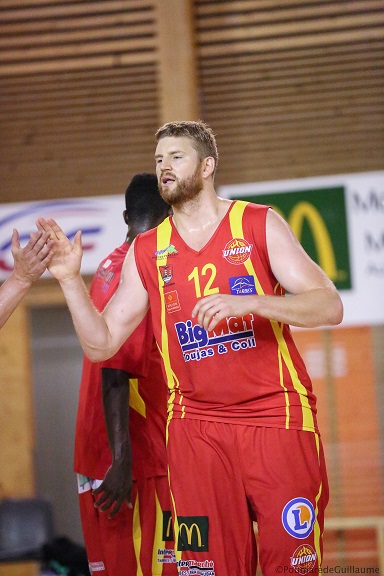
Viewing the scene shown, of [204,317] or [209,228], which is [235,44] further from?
[204,317]

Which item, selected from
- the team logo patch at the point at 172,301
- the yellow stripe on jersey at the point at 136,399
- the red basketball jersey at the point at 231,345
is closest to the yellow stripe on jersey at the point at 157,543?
the yellow stripe on jersey at the point at 136,399

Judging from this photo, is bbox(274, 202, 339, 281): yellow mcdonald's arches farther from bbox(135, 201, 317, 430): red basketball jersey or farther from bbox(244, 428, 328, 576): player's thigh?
bbox(244, 428, 328, 576): player's thigh

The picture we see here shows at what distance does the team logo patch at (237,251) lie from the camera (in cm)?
286

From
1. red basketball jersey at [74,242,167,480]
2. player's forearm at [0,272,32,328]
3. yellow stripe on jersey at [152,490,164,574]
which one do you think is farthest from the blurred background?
player's forearm at [0,272,32,328]

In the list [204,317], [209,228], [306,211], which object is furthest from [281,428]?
[306,211]

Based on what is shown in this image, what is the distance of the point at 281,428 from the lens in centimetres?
280

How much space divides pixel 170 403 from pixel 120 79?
170 inches

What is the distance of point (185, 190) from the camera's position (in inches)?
116

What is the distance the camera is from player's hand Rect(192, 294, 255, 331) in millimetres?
2500

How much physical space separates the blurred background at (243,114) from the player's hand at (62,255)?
355cm

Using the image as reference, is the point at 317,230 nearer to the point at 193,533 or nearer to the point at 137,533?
the point at 137,533

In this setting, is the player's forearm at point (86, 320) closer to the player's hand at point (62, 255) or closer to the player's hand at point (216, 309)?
the player's hand at point (62, 255)

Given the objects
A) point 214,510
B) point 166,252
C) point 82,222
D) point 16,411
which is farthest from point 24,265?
point 16,411

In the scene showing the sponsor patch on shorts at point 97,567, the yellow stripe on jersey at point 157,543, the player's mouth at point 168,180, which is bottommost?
the sponsor patch on shorts at point 97,567
